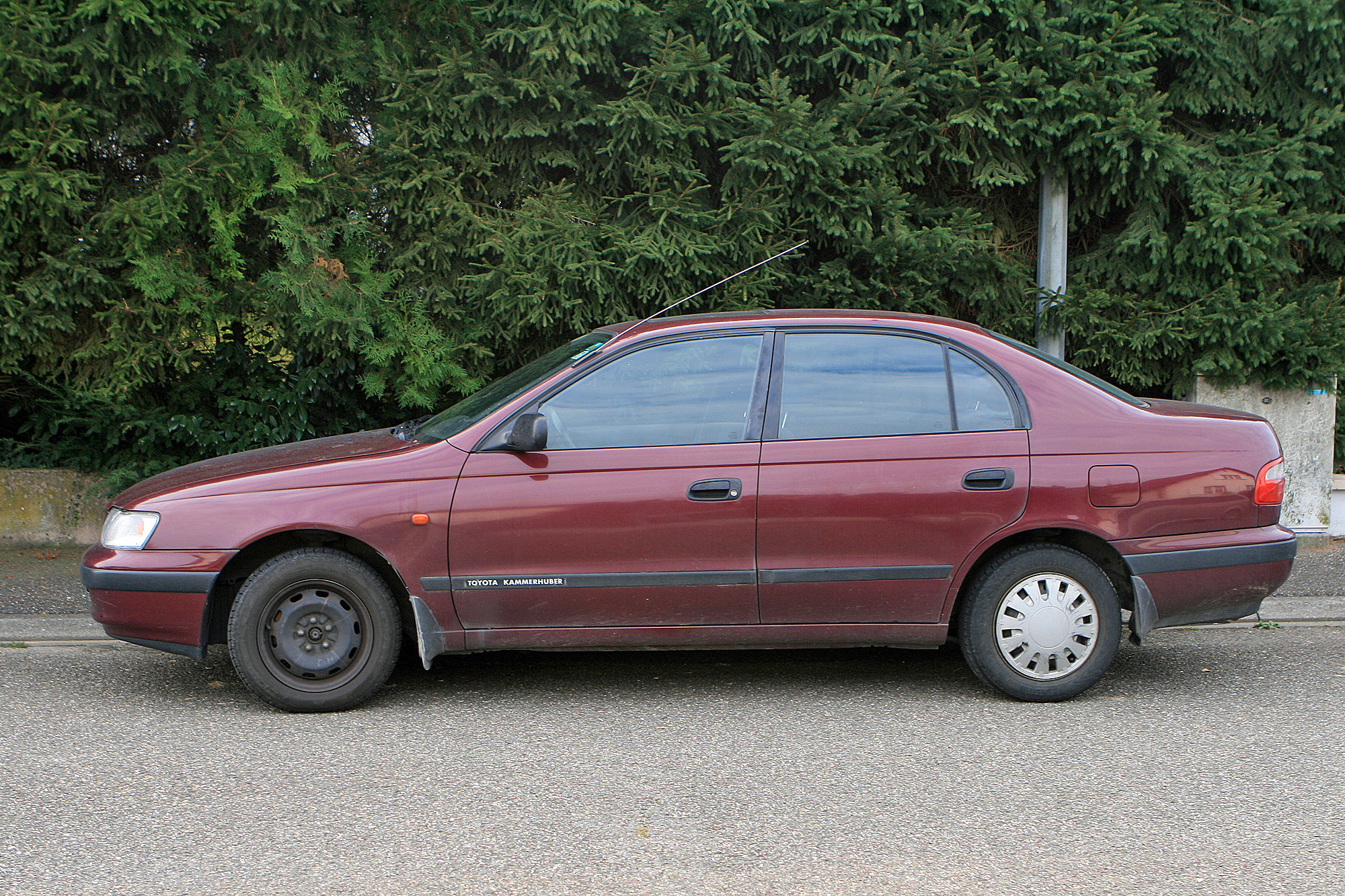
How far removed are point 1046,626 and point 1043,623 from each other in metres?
0.02

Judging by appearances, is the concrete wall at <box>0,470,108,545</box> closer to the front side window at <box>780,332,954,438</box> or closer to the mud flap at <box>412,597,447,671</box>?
the mud flap at <box>412,597,447,671</box>

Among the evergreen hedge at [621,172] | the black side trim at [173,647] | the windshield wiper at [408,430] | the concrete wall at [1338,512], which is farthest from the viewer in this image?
the concrete wall at [1338,512]

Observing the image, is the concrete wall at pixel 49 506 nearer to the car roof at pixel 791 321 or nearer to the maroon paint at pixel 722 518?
the maroon paint at pixel 722 518


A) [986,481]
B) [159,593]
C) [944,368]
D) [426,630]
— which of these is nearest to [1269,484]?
[986,481]

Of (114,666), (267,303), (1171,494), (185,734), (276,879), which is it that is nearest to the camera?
(276,879)

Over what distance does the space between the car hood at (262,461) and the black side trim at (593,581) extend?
620 millimetres

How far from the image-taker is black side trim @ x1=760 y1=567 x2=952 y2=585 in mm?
4664

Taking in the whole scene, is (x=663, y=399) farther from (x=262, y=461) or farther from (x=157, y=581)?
(x=157, y=581)

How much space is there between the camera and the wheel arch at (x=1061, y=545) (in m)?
4.79

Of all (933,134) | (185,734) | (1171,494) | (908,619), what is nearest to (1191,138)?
(933,134)

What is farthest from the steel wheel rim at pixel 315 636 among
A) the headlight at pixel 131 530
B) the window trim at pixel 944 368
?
the window trim at pixel 944 368

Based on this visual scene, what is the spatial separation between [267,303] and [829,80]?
3994mm

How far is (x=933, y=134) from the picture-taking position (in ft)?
24.0

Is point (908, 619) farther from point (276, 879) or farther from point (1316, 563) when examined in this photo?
point (1316, 563)
